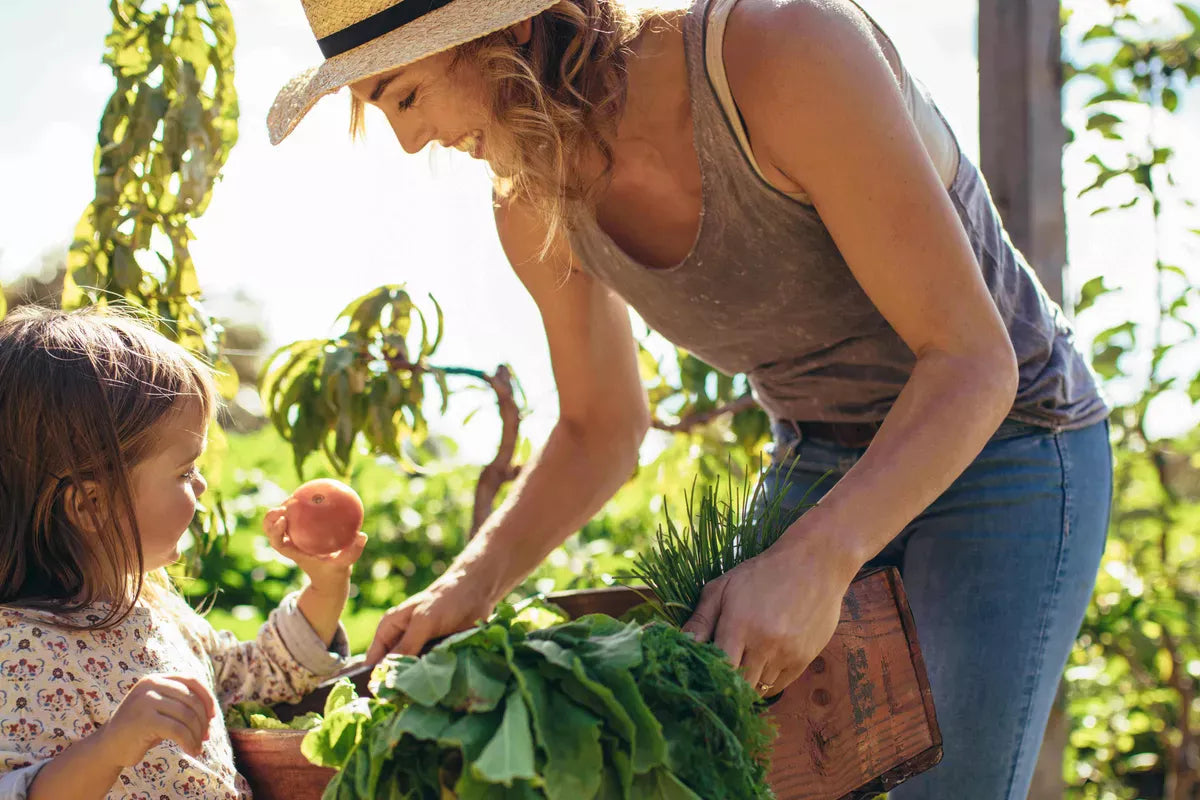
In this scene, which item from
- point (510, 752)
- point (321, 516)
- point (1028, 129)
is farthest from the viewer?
point (1028, 129)

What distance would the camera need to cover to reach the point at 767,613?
1.19 m

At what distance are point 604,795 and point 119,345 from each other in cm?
105

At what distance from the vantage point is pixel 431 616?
1776mm

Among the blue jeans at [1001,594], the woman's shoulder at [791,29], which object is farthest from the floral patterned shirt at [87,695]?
the woman's shoulder at [791,29]

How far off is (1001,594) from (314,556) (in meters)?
1.07

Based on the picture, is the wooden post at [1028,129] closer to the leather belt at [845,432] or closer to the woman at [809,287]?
the woman at [809,287]

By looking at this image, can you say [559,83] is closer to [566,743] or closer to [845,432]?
[845,432]

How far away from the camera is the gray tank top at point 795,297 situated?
157 cm

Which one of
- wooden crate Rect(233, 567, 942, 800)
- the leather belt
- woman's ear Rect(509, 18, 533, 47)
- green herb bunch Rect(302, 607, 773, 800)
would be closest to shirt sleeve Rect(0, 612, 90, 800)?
wooden crate Rect(233, 567, 942, 800)

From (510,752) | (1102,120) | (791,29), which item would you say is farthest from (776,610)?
(1102,120)

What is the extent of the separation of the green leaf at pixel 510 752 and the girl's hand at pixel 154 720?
50 cm

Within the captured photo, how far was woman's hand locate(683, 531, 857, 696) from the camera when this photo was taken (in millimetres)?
1183

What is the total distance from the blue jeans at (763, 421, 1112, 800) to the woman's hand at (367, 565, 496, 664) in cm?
51

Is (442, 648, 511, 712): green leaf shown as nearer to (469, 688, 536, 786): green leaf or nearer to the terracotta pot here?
(469, 688, 536, 786): green leaf
